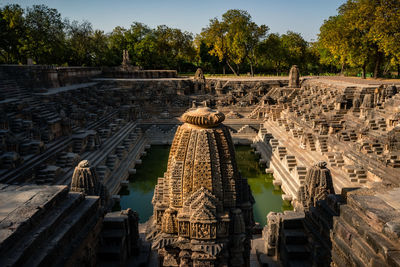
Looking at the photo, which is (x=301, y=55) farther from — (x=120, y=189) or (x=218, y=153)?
(x=218, y=153)

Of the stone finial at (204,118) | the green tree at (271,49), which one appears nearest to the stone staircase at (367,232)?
the stone finial at (204,118)

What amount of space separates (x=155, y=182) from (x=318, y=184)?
→ 975 centimetres

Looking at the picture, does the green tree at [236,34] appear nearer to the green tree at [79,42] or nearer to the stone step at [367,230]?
the green tree at [79,42]

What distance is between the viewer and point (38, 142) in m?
12.9

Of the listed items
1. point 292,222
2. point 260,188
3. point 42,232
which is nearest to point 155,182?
point 260,188

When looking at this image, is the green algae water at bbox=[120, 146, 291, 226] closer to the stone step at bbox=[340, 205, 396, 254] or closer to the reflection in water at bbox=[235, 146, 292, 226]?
the reflection in water at bbox=[235, 146, 292, 226]

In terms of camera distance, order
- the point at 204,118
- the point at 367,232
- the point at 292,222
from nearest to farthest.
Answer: the point at 367,232 < the point at 204,118 < the point at 292,222

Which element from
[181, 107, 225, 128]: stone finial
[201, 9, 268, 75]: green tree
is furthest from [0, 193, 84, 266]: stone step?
[201, 9, 268, 75]: green tree

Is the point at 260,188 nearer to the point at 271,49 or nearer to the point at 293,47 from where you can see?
the point at 271,49

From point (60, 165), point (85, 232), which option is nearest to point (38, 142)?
point (60, 165)

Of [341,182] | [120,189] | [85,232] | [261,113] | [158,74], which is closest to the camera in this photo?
[85,232]

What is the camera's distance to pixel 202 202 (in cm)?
500

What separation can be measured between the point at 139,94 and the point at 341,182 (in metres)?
24.3

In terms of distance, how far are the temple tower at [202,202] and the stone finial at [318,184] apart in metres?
3.96
